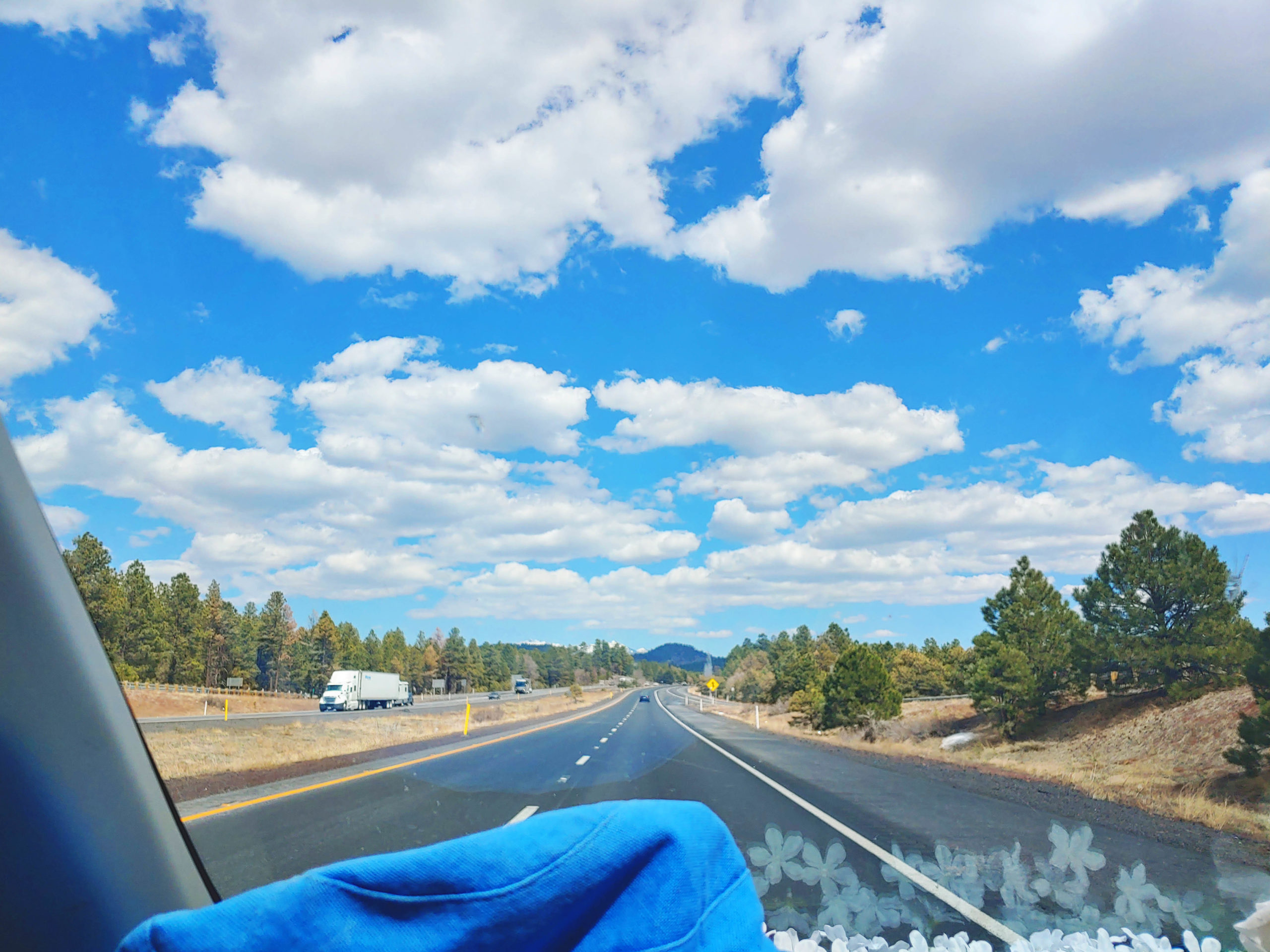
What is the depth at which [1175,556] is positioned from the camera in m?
2.47

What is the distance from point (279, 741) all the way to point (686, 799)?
1.31 meters

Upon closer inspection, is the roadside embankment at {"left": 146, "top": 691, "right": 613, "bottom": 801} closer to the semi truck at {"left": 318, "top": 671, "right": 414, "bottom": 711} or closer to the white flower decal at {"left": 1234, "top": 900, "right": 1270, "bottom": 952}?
the semi truck at {"left": 318, "top": 671, "right": 414, "bottom": 711}

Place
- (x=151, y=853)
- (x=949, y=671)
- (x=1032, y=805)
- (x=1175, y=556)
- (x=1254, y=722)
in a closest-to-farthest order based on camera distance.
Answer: (x=151, y=853)
(x=1254, y=722)
(x=1175, y=556)
(x=1032, y=805)
(x=949, y=671)

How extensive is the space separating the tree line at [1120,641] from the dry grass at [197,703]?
75.2 inches

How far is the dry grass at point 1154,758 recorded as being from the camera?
2.33m

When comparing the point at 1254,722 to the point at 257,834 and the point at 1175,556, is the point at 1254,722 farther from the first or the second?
the point at 257,834

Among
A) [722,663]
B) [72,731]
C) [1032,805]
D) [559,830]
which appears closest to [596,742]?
[722,663]

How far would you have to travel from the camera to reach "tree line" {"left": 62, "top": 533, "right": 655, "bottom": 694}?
6.83 ft

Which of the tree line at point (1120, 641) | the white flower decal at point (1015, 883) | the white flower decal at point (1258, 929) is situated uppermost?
the tree line at point (1120, 641)

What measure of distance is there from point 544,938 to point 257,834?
1761 mm

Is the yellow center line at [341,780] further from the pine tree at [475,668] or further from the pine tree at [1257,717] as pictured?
the pine tree at [1257,717]

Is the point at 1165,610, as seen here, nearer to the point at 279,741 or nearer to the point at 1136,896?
the point at 1136,896

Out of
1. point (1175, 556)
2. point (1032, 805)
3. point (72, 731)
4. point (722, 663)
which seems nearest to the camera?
A: point (72, 731)

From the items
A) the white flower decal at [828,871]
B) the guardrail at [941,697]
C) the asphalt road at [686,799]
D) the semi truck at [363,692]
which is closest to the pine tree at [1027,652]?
the guardrail at [941,697]
